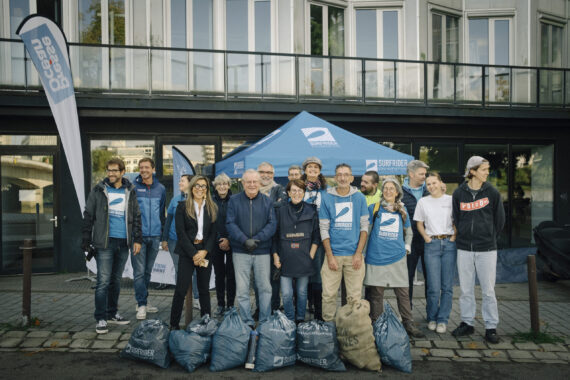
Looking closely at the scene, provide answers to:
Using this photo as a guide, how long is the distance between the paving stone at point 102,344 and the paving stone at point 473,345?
158 inches

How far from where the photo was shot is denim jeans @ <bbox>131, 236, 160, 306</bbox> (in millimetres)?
6070

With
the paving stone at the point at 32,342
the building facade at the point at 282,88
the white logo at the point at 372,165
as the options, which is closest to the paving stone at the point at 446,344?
the white logo at the point at 372,165

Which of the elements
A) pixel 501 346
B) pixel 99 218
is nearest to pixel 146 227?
pixel 99 218

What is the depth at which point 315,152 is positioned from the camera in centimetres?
740

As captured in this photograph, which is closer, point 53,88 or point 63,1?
point 53,88

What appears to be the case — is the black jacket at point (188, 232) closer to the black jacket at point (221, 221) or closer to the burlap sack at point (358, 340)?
the black jacket at point (221, 221)

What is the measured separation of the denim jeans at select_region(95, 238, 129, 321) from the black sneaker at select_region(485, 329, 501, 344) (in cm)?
450

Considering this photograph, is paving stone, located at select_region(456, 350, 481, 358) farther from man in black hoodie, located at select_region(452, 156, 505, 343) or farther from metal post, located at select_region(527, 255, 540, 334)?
metal post, located at select_region(527, 255, 540, 334)

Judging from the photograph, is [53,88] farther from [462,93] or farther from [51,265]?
[462,93]

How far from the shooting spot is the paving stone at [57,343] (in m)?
5.15

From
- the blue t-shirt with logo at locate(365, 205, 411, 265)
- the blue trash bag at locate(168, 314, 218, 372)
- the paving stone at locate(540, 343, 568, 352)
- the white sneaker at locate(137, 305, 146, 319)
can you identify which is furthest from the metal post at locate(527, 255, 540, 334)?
the white sneaker at locate(137, 305, 146, 319)

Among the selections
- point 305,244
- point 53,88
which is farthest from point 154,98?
point 305,244

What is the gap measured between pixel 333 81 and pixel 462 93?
3.57 metres

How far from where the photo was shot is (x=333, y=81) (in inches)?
443
